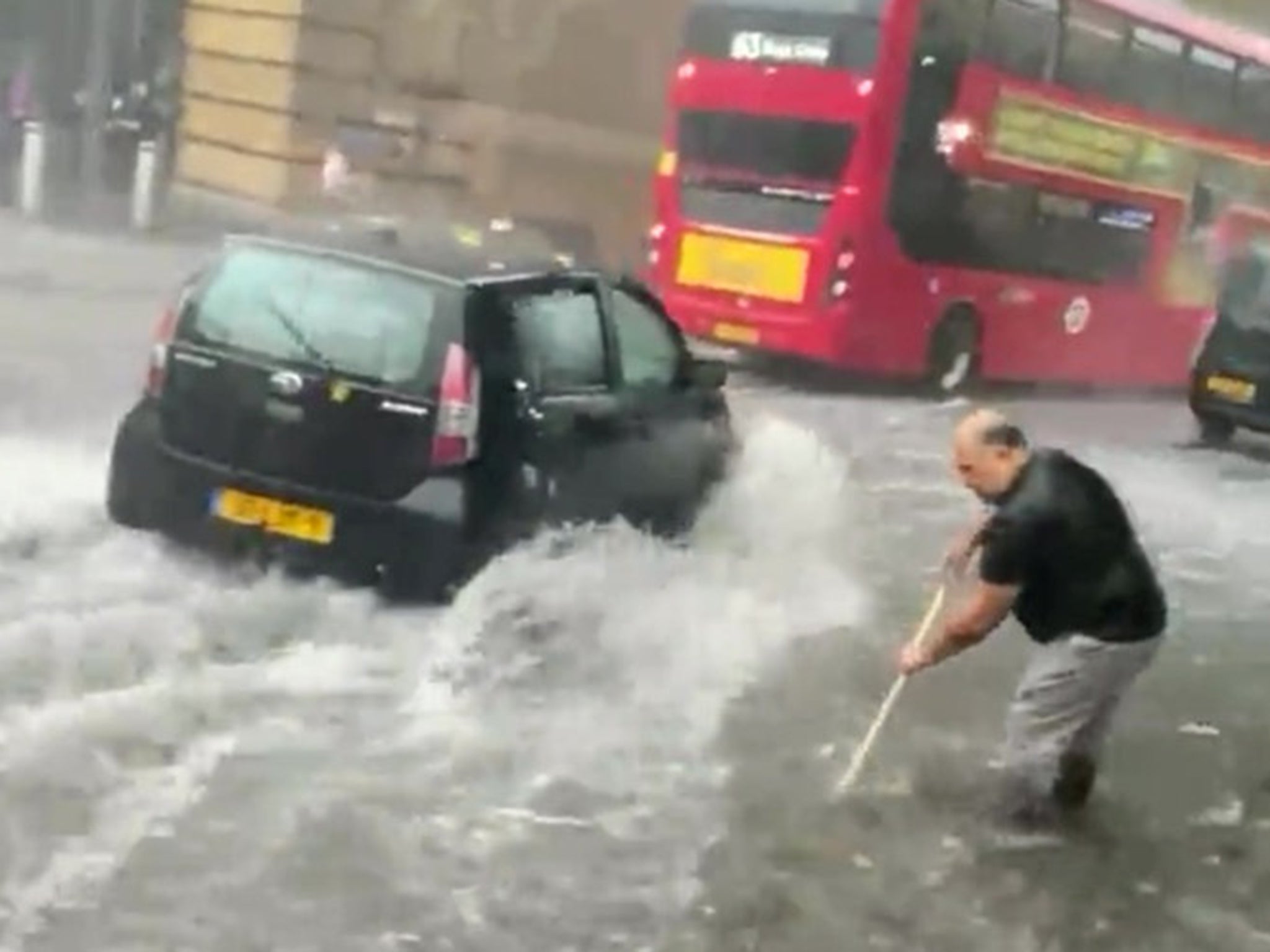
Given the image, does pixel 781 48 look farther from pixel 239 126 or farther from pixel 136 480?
pixel 136 480

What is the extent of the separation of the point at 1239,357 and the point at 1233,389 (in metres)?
0.27

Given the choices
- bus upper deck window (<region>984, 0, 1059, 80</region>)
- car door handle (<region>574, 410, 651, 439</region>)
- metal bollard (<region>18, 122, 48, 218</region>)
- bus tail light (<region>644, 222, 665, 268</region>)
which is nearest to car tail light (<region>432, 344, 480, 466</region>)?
car door handle (<region>574, 410, 651, 439</region>)

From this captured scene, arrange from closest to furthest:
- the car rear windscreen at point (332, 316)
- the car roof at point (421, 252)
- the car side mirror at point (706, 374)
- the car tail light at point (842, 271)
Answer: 1. the car rear windscreen at point (332, 316)
2. the car roof at point (421, 252)
3. the car side mirror at point (706, 374)
4. the car tail light at point (842, 271)

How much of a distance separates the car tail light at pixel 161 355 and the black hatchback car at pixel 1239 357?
43.0 ft

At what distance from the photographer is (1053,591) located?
748 cm

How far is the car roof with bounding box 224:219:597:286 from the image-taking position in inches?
364

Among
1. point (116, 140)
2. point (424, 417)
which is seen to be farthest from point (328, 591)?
point (116, 140)

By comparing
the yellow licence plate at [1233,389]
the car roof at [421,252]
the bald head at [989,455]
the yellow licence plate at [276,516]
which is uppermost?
the car roof at [421,252]

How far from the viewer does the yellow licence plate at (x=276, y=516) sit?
29.9 ft

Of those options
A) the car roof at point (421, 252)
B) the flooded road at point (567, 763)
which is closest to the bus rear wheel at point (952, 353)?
the flooded road at point (567, 763)

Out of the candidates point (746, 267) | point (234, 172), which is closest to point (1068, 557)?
point (746, 267)

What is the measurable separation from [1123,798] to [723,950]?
2.67m

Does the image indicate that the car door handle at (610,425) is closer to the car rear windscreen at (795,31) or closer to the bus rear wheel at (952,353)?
the car rear windscreen at (795,31)

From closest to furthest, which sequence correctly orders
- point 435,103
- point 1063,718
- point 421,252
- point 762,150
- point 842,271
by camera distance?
point 1063,718 → point 421,252 → point 842,271 → point 762,150 → point 435,103
